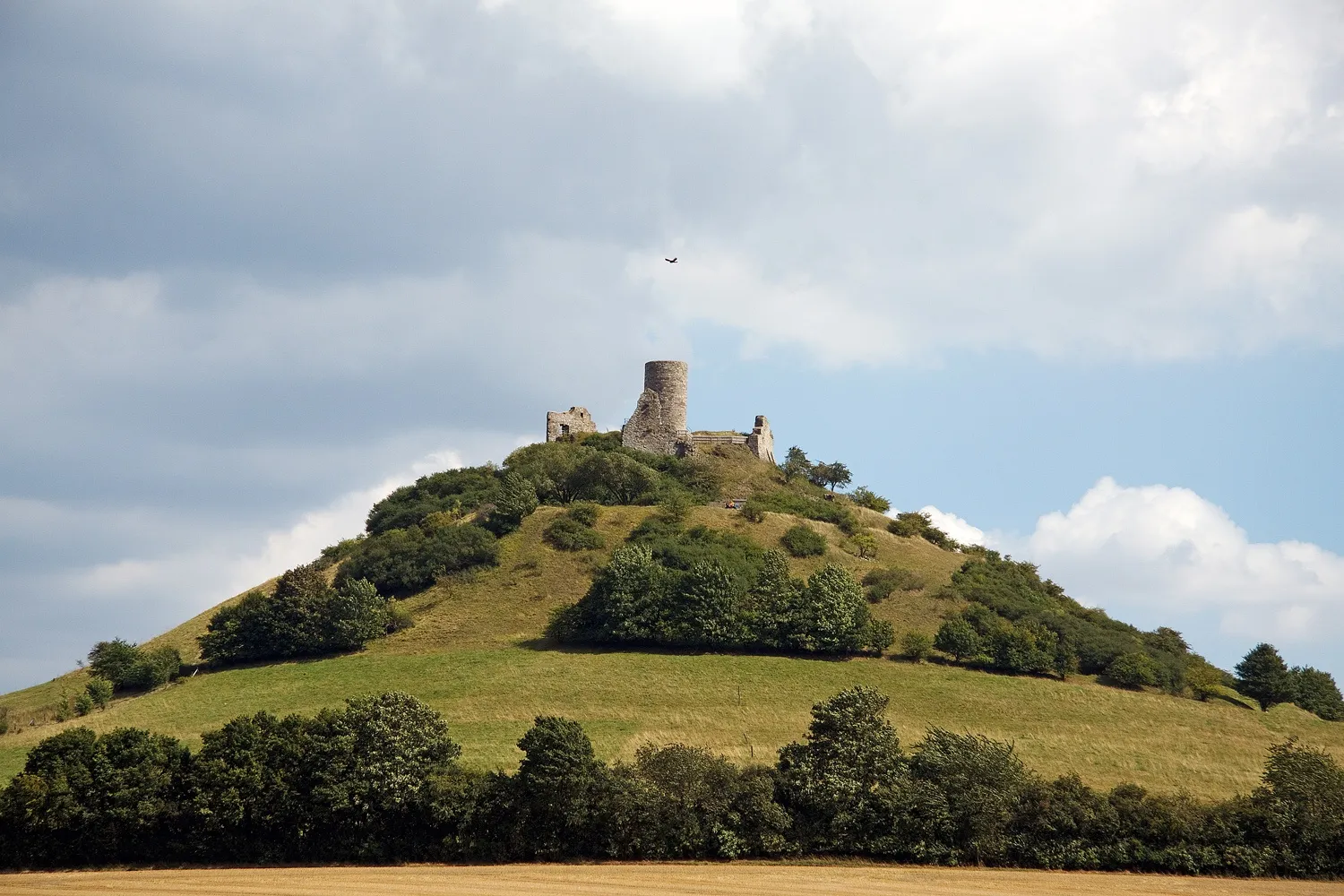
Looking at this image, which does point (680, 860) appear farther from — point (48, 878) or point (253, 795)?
point (48, 878)

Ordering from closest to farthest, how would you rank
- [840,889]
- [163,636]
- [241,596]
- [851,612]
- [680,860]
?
[840,889]
[680,860]
[851,612]
[163,636]
[241,596]

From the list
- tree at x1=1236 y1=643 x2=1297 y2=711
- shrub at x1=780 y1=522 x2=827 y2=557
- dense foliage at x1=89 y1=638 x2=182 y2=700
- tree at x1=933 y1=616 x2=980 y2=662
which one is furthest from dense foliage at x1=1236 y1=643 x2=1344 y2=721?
dense foliage at x1=89 y1=638 x2=182 y2=700

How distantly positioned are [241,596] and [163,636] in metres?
6.52

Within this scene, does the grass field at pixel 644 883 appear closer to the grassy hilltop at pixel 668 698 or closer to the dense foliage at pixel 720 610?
the grassy hilltop at pixel 668 698

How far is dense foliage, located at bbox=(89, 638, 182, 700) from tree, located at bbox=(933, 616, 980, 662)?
3932cm

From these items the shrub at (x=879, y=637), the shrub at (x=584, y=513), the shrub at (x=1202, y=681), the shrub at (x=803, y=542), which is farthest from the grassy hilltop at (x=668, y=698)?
the shrub at (x=803, y=542)

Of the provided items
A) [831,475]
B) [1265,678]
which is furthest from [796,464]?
[1265,678]

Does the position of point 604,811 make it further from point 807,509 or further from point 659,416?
point 659,416

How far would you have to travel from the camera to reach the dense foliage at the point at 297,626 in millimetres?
71125

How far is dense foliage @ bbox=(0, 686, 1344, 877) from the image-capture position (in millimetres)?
41812

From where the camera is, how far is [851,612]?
6925 centimetres

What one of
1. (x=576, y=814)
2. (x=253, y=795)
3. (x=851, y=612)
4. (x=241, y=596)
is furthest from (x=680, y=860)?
(x=241, y=596)

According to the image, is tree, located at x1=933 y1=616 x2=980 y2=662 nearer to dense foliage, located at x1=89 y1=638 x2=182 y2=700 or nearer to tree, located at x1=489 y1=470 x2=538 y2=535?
tree, located at x1=489 y1=470 x2=538 y2=535

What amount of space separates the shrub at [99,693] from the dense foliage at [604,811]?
23154mm
